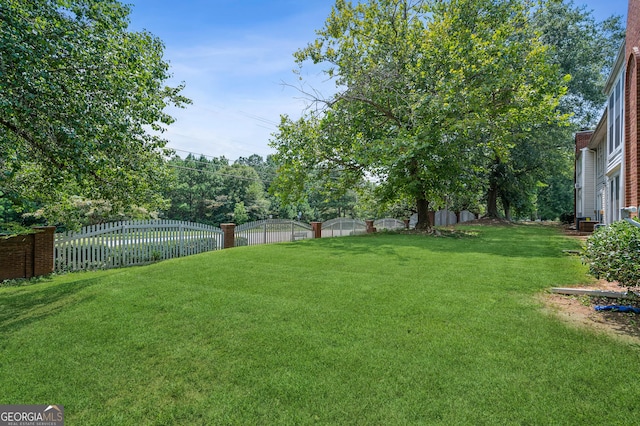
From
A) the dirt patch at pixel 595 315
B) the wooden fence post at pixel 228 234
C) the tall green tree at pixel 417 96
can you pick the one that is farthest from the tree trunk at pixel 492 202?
the dirt patch at pixel 595 315

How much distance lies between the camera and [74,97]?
6.02 metres

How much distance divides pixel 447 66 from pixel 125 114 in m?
10.8

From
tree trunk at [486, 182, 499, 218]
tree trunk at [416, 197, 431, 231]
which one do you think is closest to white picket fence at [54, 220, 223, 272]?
tree trunk at [416, 197, 431, 231]

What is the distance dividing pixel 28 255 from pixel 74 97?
488 cm

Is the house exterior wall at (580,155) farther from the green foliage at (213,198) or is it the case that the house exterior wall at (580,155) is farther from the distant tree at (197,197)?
the distant tree at (197,197)

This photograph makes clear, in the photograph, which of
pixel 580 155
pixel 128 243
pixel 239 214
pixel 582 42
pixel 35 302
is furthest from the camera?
pixel 239 214

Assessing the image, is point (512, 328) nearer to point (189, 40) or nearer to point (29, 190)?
point (29, 190)

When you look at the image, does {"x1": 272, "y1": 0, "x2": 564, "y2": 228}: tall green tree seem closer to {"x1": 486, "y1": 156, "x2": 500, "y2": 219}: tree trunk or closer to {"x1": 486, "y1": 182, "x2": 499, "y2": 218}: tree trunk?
{"x1": 486, "y1": 156, "x2": 500, "y2": 219}: tree trunk

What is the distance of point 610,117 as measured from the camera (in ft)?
34.2

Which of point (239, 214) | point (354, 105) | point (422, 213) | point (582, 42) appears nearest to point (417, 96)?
point (354, 105)

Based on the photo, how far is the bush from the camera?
358 cm

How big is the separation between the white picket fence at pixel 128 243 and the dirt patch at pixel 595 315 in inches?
425

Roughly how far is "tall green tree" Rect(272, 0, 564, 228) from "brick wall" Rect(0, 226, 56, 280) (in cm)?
808

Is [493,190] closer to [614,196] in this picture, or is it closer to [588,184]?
[588,184]
